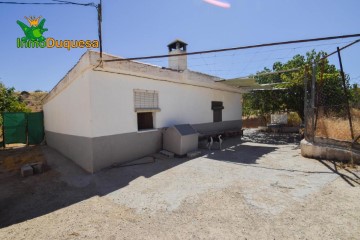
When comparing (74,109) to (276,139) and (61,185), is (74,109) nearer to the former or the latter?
(61,185)

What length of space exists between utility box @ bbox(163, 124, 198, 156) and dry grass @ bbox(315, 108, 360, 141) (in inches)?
187

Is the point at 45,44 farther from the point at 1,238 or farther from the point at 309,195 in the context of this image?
the point at 309,195

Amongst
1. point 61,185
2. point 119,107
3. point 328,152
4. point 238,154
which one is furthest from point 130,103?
point 328,152

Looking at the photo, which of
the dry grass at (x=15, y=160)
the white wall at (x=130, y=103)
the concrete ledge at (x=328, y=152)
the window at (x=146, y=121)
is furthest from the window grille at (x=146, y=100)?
the concrete ledge at (x=328, y=152)

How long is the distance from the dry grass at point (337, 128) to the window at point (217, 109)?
5.68 m

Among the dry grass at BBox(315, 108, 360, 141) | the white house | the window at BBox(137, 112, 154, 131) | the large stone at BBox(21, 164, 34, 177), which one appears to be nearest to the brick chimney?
the white house

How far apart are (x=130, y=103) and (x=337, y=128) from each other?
7.37m

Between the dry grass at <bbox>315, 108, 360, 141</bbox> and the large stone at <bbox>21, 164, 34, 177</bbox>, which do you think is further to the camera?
the dry grass at <bbox>315, 108, 360, 141</bbox>

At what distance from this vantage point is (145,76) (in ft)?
25.2

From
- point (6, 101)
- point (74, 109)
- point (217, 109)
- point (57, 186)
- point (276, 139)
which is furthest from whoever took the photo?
point (6, 101)

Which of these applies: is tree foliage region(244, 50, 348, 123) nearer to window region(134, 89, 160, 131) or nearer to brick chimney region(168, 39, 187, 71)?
brick chimney region(168, 39, 187, 71)

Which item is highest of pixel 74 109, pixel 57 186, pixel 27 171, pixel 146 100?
pixel 146 100

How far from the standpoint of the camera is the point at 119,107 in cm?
691

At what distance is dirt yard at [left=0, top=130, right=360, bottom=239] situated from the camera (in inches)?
125
